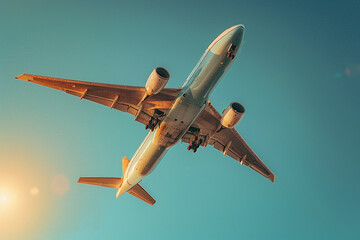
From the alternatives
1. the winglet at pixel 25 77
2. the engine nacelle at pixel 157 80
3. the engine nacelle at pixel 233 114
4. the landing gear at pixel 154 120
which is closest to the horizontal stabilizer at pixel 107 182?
the landing gear at pixel 154 120

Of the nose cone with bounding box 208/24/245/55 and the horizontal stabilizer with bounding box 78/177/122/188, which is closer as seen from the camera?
the nose cone with bounding box 208/24/245/55

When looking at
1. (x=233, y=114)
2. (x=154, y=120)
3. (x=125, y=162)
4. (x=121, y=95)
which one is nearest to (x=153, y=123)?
(x=154, y=120)

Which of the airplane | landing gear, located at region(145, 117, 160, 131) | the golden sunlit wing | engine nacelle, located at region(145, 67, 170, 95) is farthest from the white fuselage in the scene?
the golden sunlit wing

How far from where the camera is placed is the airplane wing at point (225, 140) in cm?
2341

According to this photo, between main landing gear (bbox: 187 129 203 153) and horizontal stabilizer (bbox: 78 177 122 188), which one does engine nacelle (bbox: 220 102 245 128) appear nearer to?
main landing gear (bbox: 187 129 203 153)

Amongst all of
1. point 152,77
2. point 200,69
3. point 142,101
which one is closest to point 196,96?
point 200,69

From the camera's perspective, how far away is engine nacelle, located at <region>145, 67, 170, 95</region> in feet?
59.9

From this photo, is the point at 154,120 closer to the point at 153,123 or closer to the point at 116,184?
the point at 153,123

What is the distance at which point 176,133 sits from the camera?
21078 millimetres

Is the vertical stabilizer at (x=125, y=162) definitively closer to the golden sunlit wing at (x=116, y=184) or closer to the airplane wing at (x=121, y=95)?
the golden sunlit wing at (x=116, y=184)

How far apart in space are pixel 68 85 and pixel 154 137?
23.7 feet

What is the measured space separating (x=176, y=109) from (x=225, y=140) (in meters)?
8.08

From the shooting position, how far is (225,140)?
25.7 meters

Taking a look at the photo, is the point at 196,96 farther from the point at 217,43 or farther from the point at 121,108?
the point at 121,108
